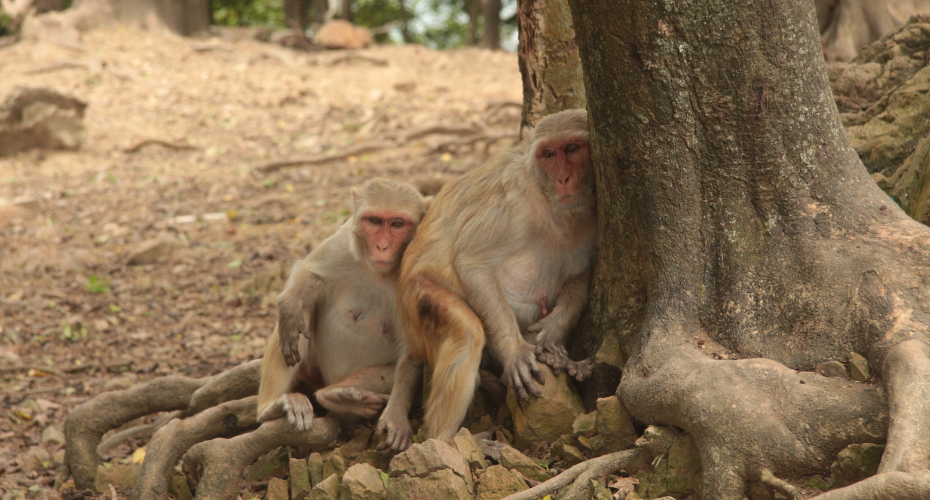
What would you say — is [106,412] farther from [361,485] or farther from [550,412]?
[550,412]

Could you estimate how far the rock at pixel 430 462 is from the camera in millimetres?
3109

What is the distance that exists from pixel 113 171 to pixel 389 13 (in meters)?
16.0

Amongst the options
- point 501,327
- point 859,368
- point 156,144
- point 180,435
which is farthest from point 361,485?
point 156,144

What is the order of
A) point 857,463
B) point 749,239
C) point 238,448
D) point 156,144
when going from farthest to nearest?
1. point 156,144
2. point 238,448
3. point 749,239
4. point 857,463

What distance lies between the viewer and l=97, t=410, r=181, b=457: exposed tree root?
16.7ft

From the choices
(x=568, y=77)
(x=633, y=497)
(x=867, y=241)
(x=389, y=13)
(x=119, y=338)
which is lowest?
(x=119, y=338)

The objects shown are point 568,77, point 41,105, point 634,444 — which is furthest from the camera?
point 41,105

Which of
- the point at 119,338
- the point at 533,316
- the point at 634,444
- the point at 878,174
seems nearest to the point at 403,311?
the point at 533,316

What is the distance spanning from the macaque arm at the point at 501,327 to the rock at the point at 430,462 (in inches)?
17.5

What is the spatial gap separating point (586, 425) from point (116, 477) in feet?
9.68

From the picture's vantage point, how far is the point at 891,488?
6.68 feet

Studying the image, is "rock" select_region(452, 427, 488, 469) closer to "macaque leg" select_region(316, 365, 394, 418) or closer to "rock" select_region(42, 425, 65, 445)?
"macaque leg" select_region(316, 365, 394, 418)

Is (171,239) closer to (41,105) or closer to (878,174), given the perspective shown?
(41,105)

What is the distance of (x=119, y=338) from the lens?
6371mm
